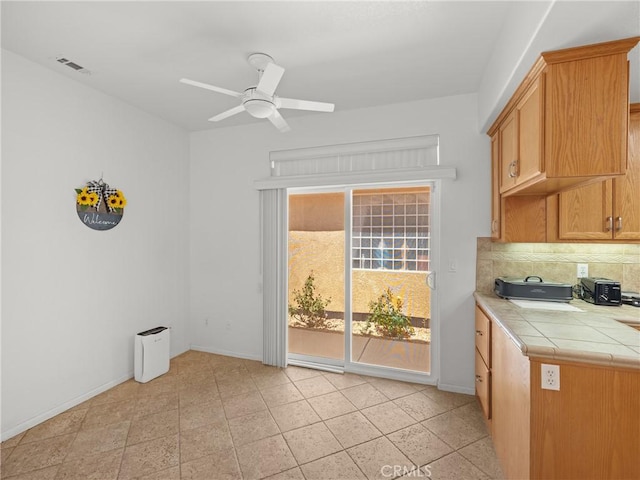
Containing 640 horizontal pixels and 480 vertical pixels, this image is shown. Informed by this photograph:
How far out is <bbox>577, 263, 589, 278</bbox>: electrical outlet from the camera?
2.54 m

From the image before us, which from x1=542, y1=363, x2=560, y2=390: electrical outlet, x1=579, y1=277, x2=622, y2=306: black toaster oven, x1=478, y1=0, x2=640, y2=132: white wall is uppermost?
x1=478, y1=0, x2=640, y2=132: white wall

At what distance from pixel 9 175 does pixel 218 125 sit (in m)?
2.04

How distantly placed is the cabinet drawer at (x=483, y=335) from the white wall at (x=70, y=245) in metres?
3.31

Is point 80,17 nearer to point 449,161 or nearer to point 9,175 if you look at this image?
point 9,175

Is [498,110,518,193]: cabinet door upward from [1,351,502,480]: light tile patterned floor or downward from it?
upward

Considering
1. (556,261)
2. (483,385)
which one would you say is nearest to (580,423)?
(483,385)

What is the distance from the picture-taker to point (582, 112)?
162cm

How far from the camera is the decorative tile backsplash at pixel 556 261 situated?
2.47 metres

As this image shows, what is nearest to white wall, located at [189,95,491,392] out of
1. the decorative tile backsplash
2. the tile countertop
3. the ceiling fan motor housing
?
the decorative tile backsplash

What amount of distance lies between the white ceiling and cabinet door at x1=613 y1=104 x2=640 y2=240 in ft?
3.91

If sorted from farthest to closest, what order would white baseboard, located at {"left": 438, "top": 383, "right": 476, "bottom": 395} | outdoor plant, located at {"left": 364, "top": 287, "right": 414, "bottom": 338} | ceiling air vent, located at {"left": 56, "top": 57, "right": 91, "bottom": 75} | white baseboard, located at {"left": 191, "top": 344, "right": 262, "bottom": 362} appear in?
white baseboard, located at {"left": 191, "top": 344, "right": 262, "bottom": 362} → outdoor plant, located at {"left": 364, "top": 287, "right": 414, "bottom": 338} → white baseboard, located at {"left": 438, "top": 383, "right": 476, "bottom": 395} → ceiling air vent, located at {"left": 56, "top": 57, "right": 91, "bottom": 75}

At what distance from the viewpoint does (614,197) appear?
228cm

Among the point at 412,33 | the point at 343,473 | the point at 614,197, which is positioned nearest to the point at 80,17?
the point at 412,33

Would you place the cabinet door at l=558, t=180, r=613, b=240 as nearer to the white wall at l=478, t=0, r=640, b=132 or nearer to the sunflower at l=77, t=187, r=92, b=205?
the white wall at l=478, t=0, r=640, b=132
